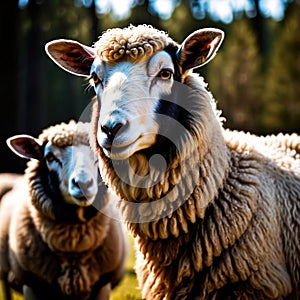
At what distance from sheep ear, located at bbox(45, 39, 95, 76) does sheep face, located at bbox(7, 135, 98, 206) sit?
39.8 inches

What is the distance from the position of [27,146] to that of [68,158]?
21.9 inches

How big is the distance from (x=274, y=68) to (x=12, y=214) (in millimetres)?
23879

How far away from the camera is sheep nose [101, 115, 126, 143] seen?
3146 millimetres

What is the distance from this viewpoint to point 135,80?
3.41 meters

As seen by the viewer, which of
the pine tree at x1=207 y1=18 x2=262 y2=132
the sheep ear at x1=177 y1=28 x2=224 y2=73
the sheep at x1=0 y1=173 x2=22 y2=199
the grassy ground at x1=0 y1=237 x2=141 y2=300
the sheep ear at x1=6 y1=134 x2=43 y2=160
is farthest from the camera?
the pine tree at x1=207 y1=18 x2=262 y2=132

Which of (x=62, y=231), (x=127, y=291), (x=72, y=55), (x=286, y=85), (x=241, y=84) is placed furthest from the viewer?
(x=241, y=84)

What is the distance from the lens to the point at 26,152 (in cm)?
552

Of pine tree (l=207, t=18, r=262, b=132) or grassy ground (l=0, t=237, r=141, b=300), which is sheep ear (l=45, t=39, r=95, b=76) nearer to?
grassy ground (l=0, t=237, r=141, b=300)

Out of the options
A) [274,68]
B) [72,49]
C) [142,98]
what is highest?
[72,49]

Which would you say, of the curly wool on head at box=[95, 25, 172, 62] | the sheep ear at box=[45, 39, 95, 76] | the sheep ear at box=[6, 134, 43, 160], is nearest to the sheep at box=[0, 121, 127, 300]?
the sheep ear at box=[6, 134, 43, 160]

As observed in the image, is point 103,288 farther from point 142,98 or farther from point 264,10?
point 264,10

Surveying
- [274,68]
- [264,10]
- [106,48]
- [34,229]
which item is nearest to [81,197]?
[34,229]

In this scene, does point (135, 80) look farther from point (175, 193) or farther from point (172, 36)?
point (172, 36)

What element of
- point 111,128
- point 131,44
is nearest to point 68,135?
point 131,44
